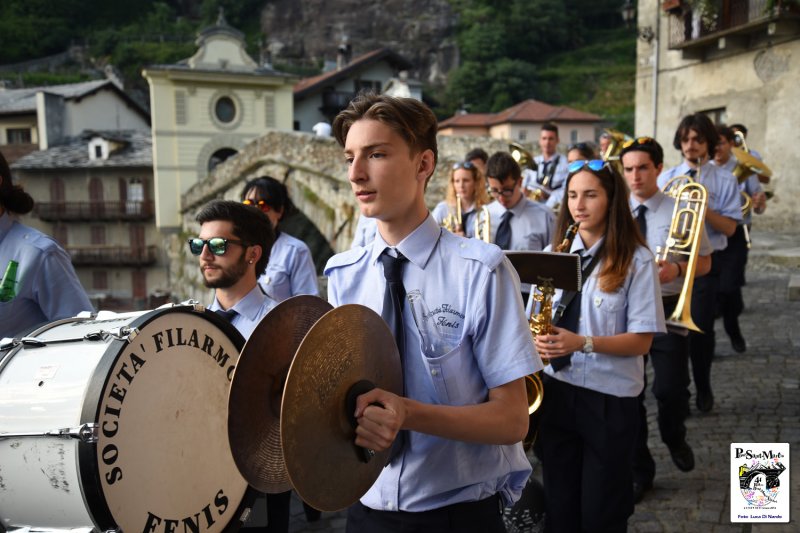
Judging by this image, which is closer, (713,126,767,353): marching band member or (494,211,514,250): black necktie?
(494,211,514,250): black necktie

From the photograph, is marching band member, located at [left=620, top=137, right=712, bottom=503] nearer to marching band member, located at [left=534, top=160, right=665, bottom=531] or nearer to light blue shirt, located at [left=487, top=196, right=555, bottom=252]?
marching band member, located at [left=534, top=160, right=665, bottom=531]

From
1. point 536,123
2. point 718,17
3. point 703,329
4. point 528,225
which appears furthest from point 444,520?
point 536,123

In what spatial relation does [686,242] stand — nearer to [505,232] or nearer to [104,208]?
[505,232]

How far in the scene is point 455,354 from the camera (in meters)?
1.95

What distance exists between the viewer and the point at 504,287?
6.45ft

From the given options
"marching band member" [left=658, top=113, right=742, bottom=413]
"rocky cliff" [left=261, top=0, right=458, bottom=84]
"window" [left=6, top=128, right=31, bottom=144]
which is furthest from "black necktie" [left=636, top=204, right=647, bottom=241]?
"rocky cliff" [left=261, top=0, right=458, bottom=84]

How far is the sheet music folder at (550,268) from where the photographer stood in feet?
10.7

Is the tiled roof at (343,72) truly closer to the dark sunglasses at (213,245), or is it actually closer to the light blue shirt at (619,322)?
the dark sunglasses at (213,245)

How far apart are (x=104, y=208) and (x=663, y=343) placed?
37.6 metres

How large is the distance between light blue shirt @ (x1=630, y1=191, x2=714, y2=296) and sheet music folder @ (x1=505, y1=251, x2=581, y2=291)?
5.32 ft

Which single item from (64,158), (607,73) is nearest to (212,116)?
(64,158)

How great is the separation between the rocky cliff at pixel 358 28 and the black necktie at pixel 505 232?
216ft

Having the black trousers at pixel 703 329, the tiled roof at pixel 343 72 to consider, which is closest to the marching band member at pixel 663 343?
the black trousers at pixel 703 329

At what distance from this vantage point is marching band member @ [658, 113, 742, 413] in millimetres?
5695
